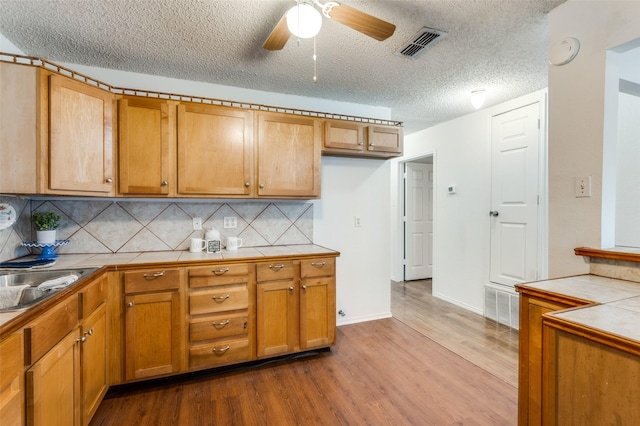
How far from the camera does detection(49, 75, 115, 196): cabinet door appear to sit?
181 cm

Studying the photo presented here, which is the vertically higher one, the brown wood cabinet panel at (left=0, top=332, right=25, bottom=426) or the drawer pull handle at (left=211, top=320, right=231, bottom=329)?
the brown wood cabinet panel at (left=0, top=332, right=25, bottom=426)

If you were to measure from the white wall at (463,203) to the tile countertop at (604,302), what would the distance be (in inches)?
81.6

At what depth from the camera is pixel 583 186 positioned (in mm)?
1636

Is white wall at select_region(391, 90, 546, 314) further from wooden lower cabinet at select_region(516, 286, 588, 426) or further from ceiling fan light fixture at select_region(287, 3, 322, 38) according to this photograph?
ceiling fan light fixture at select_region(287, 3, 322, 38)

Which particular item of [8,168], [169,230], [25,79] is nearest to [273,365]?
[169,230]

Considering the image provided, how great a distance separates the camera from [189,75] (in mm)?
2541

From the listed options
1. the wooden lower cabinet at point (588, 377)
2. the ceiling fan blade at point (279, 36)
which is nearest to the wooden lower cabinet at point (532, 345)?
the wooden lower cabinet at point (588, 377)

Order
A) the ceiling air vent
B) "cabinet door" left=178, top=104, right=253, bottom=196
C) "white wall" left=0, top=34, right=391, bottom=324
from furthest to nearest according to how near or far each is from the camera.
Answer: "white wall" left=0, top=34, right=391, bottom=324 → "cabinet door" left=178, top=104, right=253, bottom=196 → the ceiling air vent

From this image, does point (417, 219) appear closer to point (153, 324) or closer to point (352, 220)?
point (352, 220)

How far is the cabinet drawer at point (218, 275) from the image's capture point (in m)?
2.15

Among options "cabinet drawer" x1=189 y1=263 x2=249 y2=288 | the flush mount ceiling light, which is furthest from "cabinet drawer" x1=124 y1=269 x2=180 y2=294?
the flush mount ceiling light

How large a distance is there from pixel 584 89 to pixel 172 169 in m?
2.72

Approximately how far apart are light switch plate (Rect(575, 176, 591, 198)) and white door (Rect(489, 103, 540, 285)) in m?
1.44

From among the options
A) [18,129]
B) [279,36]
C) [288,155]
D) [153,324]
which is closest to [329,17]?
[279,36]
